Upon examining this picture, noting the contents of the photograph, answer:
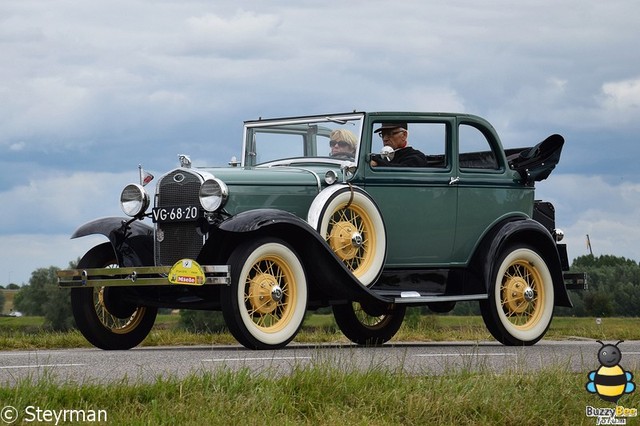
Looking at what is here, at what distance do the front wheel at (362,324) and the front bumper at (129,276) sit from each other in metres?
3.19

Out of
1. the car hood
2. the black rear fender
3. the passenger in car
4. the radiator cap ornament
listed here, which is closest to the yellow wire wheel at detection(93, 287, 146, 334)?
the radiator cap ornament

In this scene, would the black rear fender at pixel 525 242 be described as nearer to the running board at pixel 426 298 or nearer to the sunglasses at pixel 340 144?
the running board at pixel 426 298

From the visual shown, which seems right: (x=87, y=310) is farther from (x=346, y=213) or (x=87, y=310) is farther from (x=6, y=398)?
(x=6, y=398)

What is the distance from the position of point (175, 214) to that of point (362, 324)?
336 centimetres

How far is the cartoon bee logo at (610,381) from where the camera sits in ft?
24.4

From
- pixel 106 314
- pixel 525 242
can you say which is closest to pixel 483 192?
pixel 525 242

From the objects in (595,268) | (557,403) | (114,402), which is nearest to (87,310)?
(114,402)

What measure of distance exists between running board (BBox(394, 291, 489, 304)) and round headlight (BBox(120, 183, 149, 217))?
275 centimetres

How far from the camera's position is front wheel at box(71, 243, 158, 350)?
435 inches

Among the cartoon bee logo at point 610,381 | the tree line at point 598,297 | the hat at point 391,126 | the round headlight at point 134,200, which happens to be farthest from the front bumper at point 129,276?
the tree line at point 598,297

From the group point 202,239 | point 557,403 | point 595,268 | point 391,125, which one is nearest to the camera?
point 557,403

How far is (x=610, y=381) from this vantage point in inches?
297

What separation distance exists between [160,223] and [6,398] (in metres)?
4.81

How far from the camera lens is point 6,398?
20.5ft
